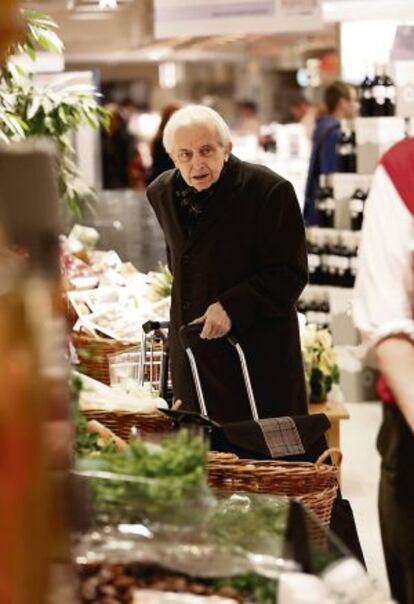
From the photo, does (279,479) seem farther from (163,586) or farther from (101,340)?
(101,340)

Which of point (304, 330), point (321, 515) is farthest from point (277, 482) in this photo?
point (304, 330)

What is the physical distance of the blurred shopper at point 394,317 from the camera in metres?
2.93

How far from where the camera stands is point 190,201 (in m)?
5.77

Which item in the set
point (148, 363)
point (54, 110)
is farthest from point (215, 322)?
point (54, 110)

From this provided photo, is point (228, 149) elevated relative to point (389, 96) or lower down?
lower down

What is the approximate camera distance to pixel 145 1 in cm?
2034

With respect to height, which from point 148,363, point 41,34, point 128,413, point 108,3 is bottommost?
point 148,363

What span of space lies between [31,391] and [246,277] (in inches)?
147

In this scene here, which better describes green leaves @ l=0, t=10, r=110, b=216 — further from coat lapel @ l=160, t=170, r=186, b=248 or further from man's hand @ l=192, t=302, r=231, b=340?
man's hand @ l=192, t=302, r=231, b=340

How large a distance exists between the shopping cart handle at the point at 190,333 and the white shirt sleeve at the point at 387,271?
8.10 feet

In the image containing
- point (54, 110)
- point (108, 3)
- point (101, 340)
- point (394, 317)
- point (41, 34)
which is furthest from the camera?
point (108, 3)

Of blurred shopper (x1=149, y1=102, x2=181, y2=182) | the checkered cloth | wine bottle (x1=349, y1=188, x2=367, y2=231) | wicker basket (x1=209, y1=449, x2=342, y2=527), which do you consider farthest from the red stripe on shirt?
blurred shopper (x1=149, y1=102, x2=181, y2=182)

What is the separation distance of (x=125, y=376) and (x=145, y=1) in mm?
15305

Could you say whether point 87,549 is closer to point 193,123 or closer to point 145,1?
point 193,123
